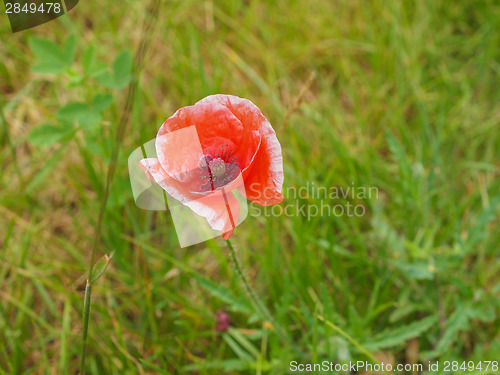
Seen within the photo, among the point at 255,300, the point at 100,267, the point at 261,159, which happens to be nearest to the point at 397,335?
the point at 255,300

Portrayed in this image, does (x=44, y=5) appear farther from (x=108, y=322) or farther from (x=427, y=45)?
(x=427, y=45)

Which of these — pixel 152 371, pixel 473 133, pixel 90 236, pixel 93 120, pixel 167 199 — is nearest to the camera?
pixel 167 199

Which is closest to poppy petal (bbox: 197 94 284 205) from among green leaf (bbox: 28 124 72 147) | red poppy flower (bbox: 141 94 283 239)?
red poppy flower (bbox: 141 94 283 239)

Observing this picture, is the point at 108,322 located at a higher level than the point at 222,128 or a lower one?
lower

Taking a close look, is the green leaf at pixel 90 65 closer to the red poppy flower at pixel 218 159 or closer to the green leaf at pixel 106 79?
the green leaf at pixel 106 79

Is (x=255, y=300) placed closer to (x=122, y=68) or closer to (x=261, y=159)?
(x=261, y=159)

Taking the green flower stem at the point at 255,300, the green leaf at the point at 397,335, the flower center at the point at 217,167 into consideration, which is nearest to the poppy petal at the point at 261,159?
the flower center at the point at 217,167

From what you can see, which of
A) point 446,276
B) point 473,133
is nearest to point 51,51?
point 446,276
